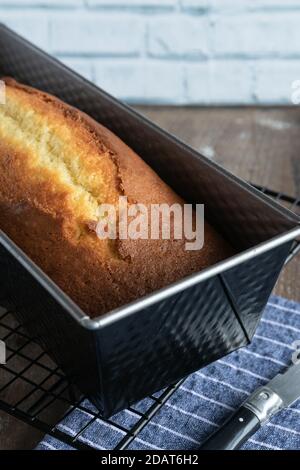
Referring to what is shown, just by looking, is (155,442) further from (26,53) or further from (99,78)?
(99,78)

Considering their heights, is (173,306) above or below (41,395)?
above

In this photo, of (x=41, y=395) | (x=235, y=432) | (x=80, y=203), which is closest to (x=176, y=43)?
(x=80, y=203)

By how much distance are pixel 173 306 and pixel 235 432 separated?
177 millimetres

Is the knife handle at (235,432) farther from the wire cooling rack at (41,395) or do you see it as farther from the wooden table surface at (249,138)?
the wooden table surface at (249,138)

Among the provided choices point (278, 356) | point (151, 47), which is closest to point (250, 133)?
point (151, 47)

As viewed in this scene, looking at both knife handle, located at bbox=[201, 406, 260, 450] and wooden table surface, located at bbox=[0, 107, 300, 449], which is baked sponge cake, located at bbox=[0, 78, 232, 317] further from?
wooden table surface, located at bbox=[0, 107, 300, 449]

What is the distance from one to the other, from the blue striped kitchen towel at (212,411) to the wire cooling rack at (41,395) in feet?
0.04

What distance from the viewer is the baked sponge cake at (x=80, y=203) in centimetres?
85

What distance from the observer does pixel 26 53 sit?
1271 millimetres

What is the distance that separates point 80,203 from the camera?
902 millimetres

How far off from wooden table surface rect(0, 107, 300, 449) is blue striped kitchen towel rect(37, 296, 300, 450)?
0.23 metres

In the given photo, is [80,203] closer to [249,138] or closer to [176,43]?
[249,138]

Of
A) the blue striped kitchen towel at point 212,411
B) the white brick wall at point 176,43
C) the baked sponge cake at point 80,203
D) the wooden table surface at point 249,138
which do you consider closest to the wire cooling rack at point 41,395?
the blue striped kitchen towel at point 212,411

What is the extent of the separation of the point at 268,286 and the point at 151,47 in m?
1.15
